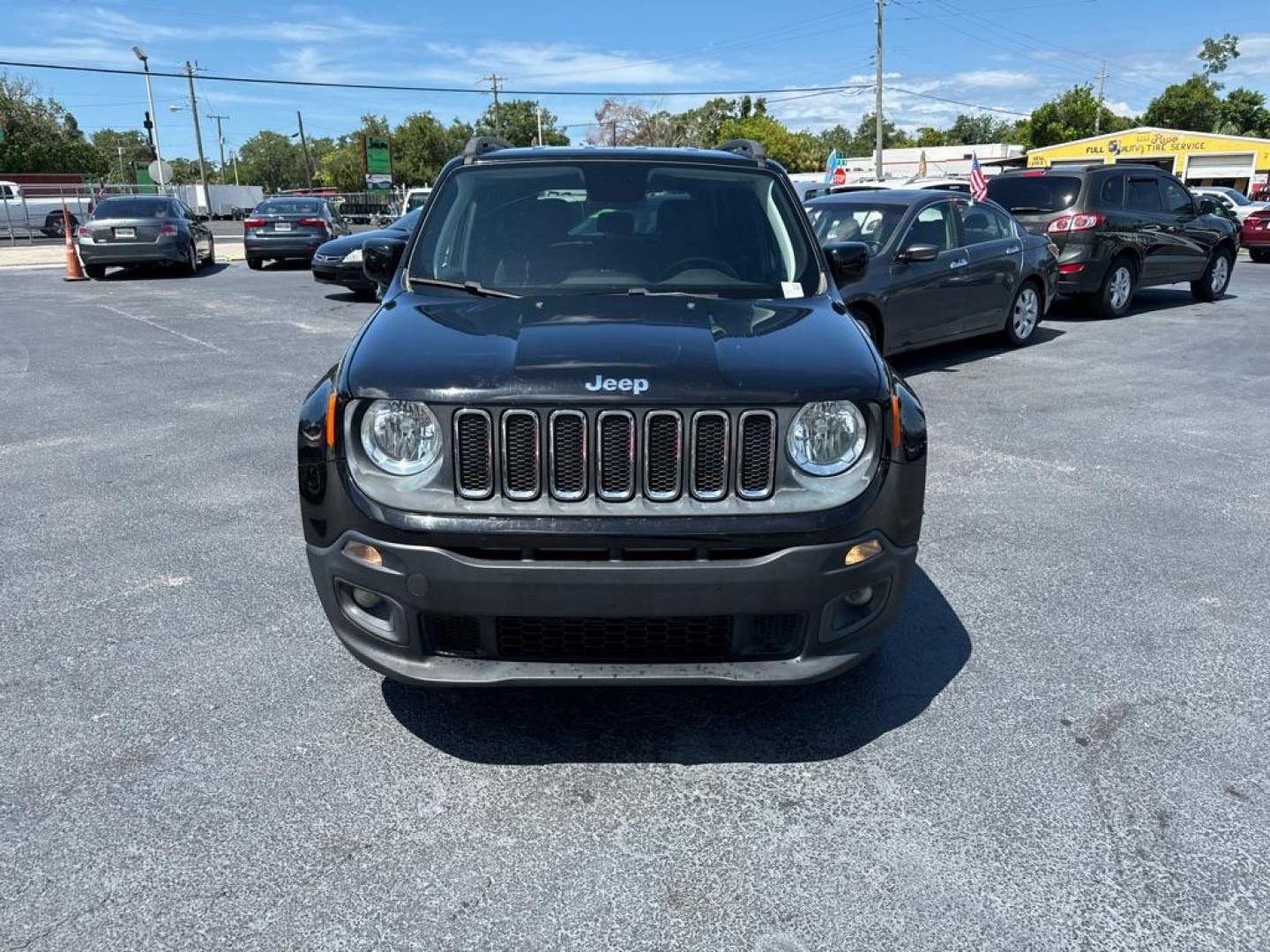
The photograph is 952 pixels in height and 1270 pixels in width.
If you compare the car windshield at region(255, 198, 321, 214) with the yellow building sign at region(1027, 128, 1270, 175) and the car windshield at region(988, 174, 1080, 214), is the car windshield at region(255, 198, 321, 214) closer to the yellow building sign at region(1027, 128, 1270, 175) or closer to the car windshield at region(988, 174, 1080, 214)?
the car windshield at region(988, 174, 1080, 214)

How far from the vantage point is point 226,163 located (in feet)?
495

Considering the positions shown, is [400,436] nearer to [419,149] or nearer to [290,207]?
[290,207]

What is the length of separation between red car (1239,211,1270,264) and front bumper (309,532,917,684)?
24340 mm

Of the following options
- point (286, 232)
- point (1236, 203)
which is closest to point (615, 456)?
point (286, 232)

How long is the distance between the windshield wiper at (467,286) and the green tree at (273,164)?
5608 inches

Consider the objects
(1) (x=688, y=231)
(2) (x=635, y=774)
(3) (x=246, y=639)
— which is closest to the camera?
(2) (x=635, y=774)

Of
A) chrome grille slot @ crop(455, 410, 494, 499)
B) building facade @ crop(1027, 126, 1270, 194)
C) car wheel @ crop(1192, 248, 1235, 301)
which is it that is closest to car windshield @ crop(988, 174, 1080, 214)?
car wheel @ crop(1192, 248, 1235, 301)

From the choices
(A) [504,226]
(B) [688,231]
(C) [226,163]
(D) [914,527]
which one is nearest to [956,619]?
(D) [914,527]

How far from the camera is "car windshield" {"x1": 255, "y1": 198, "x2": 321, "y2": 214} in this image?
19.9 m

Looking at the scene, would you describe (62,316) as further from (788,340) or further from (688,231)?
(788,340)

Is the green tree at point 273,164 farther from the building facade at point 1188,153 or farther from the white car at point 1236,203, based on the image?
the white car at point 1236,203

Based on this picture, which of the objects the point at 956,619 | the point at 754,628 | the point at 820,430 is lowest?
the point at 956,619

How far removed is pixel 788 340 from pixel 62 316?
42.5ft

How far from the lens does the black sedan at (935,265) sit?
834cm
